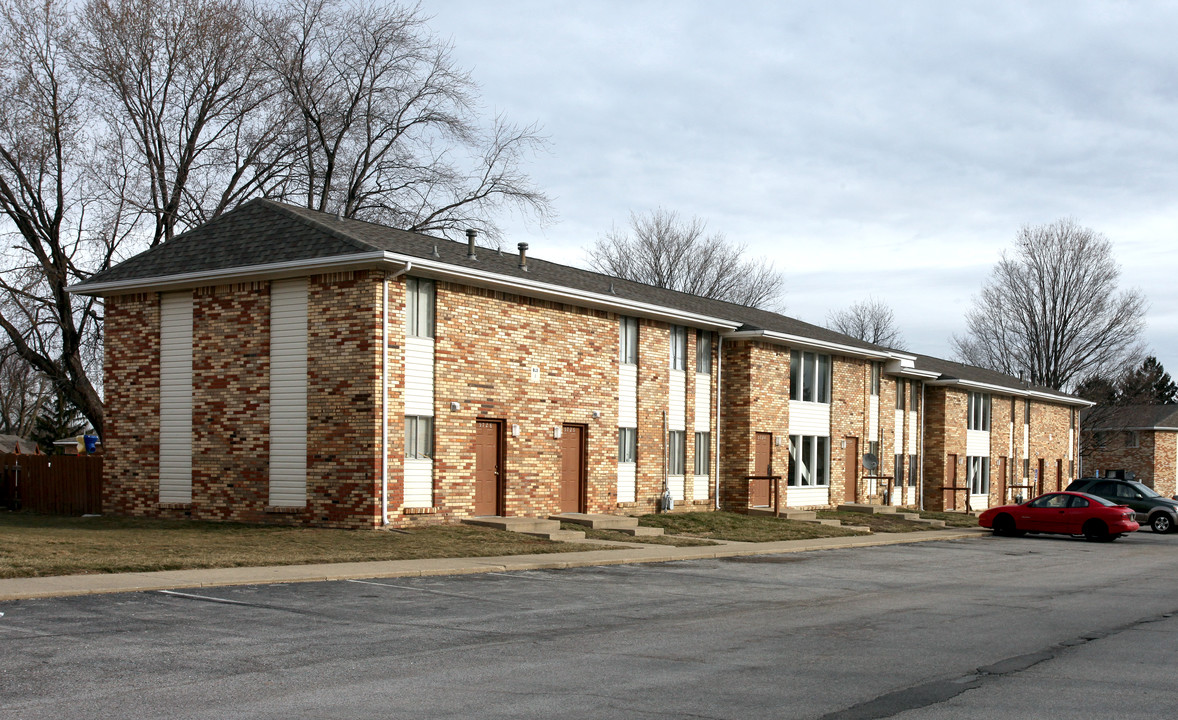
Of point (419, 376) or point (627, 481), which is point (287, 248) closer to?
point (419, 376)

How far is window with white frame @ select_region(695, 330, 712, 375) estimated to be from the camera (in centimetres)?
3303

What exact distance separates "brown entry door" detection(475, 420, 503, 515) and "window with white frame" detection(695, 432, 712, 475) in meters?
9.15

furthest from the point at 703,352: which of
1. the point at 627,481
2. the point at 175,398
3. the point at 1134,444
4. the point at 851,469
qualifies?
the point at 1134,444

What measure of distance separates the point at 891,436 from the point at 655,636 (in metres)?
33.7

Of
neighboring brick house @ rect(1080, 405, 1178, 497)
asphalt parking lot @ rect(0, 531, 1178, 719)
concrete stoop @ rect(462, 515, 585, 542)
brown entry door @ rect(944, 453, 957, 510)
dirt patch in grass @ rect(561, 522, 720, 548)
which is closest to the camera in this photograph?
asphalt parking lot @ rect(0, 531, 1178, 719)

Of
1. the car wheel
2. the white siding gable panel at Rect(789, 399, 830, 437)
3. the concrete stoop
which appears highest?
Answer: the white siding gable panel at Rect(789, 399, 830, 437)

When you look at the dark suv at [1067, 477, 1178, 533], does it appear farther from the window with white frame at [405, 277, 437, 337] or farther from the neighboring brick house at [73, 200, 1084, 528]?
the window with white frame at [405, 277, 437, 337]

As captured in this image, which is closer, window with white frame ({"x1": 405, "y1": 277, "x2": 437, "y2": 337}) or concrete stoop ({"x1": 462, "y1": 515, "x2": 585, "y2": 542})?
window with white frame ({"x1": 405, "y1": 277, "x2": 437, "y2": 337})

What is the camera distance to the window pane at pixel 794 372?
120 feet

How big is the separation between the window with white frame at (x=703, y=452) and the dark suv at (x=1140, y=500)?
41.5 ft

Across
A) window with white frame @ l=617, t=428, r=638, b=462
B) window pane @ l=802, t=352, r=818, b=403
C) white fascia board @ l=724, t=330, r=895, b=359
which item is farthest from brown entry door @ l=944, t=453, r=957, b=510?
window with white frame @ l=617, t=428, r=638, b=462

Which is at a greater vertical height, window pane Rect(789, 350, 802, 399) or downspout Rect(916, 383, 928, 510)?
window pane Rect(789, 350, 802, 399)

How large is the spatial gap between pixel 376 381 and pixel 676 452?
39.6 feet

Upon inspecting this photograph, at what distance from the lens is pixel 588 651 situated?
1014 cm
